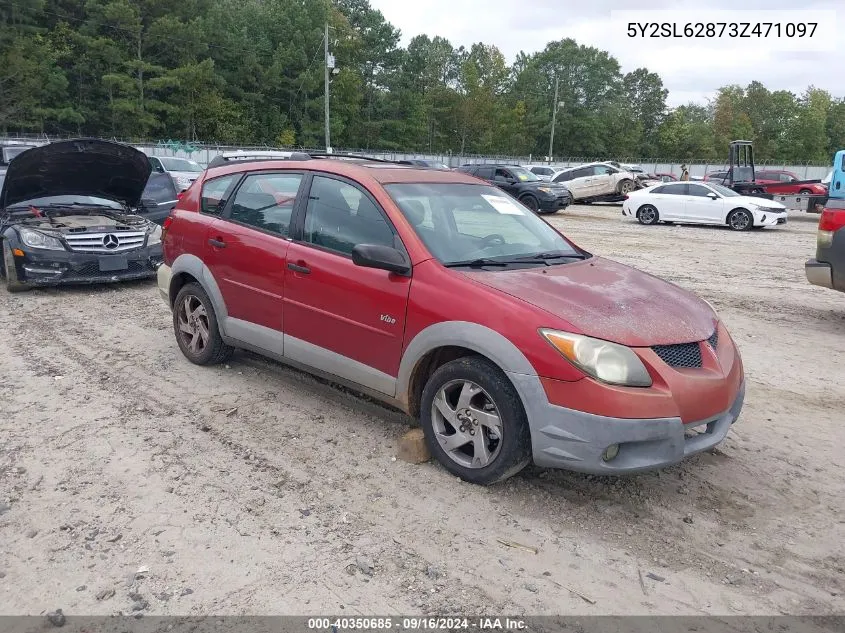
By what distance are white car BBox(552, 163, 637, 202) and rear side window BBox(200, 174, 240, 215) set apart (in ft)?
72.4

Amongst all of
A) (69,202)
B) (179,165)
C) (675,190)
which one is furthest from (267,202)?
(179,165)

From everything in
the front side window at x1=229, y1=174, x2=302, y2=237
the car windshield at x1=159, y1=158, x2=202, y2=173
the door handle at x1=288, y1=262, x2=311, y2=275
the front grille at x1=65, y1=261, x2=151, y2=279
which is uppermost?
the car windshield at x1=159, y1=158, x2=202, y2=173

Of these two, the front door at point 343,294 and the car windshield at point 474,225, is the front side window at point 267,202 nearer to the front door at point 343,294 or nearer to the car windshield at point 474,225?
the front door at point 343,294

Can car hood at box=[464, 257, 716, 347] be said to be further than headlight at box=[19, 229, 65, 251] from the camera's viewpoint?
No

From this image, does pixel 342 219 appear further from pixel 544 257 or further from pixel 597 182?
pixel 597 182

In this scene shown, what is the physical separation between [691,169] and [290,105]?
3768 cm

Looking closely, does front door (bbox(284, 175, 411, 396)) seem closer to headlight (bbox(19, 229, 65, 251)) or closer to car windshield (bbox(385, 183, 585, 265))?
car windshield (bbox(385, 183, 585, 265))

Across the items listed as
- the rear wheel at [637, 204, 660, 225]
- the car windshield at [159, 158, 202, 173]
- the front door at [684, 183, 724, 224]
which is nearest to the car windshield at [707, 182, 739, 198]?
the front door at [684, 183, 724, 224]

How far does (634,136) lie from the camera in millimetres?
90750

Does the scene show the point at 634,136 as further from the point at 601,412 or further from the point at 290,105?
the point at 601,412

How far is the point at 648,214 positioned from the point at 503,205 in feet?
54.7

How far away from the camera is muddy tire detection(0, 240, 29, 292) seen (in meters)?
8.02

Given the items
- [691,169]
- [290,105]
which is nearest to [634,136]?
[691,169]

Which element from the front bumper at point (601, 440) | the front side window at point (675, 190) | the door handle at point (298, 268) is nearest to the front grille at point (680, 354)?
the front bumper at point (601, 440)
